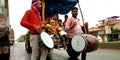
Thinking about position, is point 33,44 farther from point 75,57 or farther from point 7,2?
point 7,2

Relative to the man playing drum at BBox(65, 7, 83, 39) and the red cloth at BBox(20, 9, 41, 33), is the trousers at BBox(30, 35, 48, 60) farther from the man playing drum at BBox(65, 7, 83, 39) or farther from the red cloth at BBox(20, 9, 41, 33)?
the man playing drum at BBox(65, 7, 83, 39)

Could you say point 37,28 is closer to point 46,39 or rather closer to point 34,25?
point 34,25

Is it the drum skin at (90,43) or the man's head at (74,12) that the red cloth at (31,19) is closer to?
the drum skin at (90,43)

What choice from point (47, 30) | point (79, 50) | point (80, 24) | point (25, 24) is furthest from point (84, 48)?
point (80, 24)

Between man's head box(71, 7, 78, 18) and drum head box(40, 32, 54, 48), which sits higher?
man's head box(71, 7, 78, 18)

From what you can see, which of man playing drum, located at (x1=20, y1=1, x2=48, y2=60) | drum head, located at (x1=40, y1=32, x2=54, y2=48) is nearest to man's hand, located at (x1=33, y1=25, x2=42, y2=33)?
man playing drum, located at (x1=20, y1=1, x2=48, y2=60)

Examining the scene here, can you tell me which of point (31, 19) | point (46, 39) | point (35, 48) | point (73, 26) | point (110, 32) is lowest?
point (110, 32)

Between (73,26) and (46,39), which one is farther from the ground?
(73,26)

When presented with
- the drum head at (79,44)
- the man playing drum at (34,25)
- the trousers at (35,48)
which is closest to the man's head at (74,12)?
the drum head at (79,44)

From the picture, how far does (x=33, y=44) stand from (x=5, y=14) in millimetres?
4944

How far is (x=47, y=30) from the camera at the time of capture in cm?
767

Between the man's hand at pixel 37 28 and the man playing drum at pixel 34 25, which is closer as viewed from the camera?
the man's hand at pixel 37 28

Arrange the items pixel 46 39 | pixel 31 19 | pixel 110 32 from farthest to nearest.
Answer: pixel 110 32
pixel 31 19
pixel 46 39

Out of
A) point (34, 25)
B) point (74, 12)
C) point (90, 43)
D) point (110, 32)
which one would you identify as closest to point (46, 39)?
point (34, 25)
